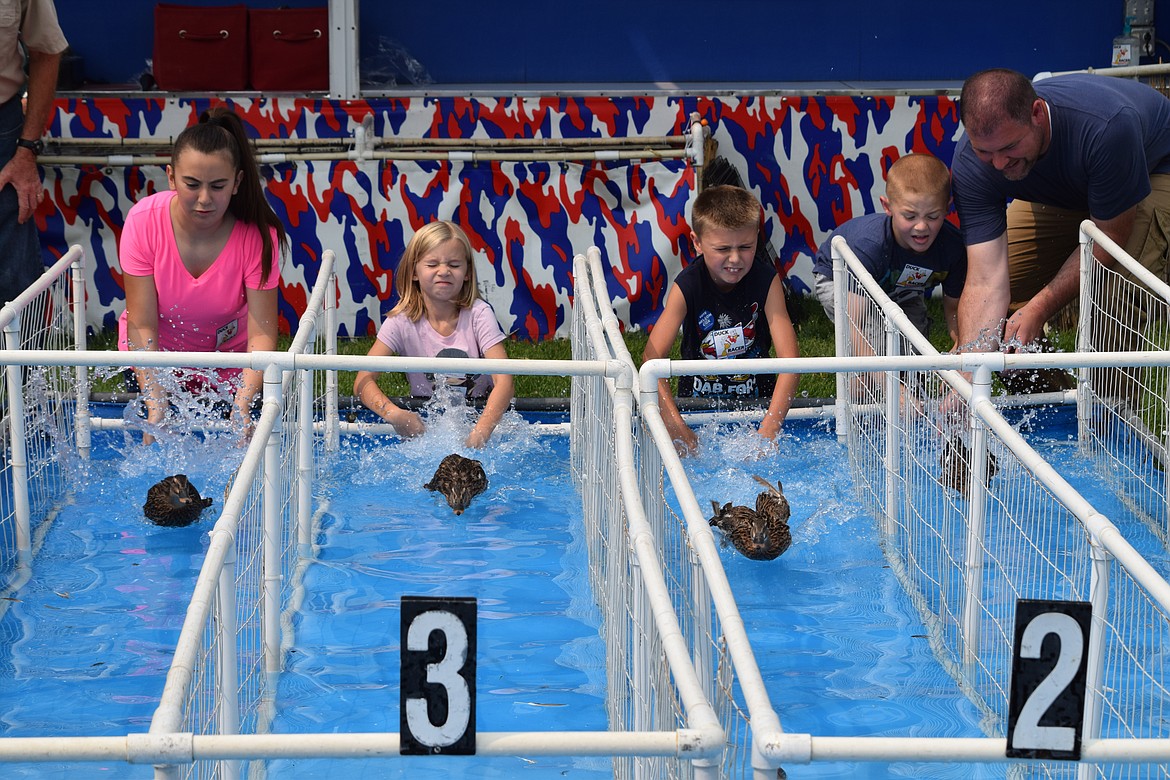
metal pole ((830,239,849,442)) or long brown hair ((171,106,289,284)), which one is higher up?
long brown hair ((171,106,289,284))

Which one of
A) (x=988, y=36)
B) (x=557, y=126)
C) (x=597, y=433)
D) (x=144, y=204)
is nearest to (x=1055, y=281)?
(x=597, y=433)

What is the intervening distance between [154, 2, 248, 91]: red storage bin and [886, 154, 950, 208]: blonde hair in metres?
5.72

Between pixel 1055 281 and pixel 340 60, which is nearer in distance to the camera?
pixel 1055 281

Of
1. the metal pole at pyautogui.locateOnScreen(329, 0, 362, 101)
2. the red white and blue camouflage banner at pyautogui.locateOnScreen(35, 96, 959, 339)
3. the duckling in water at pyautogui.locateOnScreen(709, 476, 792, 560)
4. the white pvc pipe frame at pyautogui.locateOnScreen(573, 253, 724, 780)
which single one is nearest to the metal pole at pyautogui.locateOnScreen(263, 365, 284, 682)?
the white pvc pipe frame at pyautogui.locateOnScreen(573, 253, 724, 780)

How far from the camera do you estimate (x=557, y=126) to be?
27.8ft

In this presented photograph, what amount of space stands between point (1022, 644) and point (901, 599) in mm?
2815

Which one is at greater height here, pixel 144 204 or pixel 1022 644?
pixel 144 204

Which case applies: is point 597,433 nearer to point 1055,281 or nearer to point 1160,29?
point 1055,281

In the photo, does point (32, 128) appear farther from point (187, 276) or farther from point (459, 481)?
point (459, 481)

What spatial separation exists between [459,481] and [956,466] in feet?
6.34

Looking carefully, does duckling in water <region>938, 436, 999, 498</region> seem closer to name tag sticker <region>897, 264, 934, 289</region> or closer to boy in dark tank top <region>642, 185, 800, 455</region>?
boy in dark tank top <region>642, 185, 800, 455</region>

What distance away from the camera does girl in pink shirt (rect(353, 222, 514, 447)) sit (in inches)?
240

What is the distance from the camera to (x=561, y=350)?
8.06m

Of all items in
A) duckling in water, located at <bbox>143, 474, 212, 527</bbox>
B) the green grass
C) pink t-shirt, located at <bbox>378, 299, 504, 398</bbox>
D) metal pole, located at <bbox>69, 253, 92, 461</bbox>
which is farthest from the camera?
the green grass
